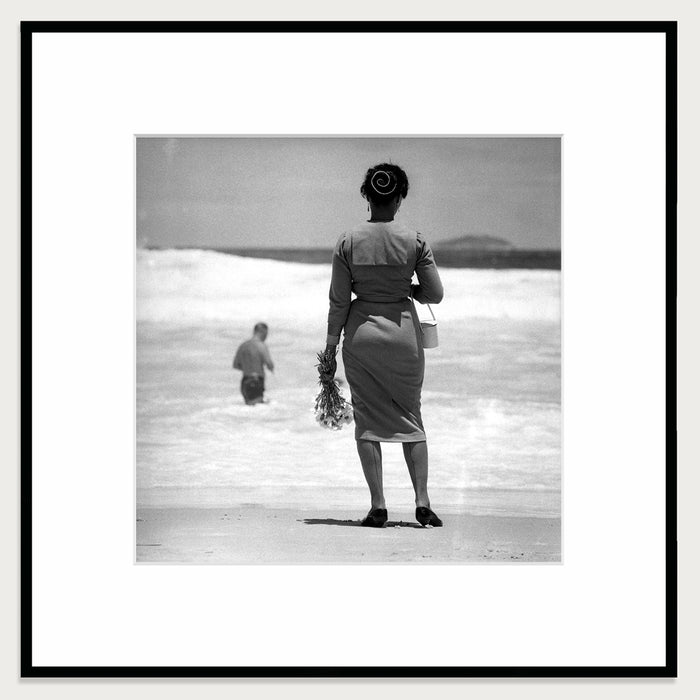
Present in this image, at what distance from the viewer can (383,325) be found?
984 cm

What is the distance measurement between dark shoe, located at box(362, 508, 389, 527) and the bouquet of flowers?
51cm

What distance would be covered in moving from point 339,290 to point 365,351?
36 centimetres

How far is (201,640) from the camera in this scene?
932 centimetres

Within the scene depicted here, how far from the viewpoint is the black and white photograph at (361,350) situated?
384 inches

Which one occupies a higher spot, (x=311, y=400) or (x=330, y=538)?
(x=311, y=400)

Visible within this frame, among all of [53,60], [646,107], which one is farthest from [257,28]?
[646,107]

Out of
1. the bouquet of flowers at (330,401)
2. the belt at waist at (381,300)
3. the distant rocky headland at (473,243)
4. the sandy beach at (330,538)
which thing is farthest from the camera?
the distant rocky headland at (473,243)

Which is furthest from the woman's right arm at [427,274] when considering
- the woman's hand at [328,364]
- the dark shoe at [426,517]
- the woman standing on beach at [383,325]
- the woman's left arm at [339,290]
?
the dark shoe at [426,517]

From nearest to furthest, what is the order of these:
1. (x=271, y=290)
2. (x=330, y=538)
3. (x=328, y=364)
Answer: (x=330, y=538), (x=328, y=364), (x=271, y=290)

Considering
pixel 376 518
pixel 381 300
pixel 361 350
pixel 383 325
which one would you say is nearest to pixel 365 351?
pixel 361 350

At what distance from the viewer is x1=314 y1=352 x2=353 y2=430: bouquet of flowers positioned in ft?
32.7

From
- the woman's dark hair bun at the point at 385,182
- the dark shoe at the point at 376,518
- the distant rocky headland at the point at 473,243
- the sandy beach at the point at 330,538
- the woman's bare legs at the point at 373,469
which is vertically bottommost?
the sandy beach at the point at 330,538

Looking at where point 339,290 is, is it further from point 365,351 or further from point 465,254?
point 465,254

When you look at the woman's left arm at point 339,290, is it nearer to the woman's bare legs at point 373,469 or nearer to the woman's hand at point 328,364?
the woman's hand at point 328,364
